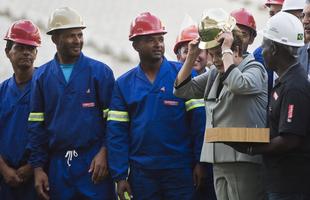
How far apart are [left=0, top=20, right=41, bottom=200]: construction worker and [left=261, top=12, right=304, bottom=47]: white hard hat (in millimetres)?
2540

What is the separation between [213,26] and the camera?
21.4 ft

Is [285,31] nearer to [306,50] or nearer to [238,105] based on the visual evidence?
[238,105]

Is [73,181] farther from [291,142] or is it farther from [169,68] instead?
[291,142]

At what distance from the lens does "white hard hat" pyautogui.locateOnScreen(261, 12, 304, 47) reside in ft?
20.2

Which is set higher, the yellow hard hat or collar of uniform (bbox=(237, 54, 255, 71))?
the yellow hard hat

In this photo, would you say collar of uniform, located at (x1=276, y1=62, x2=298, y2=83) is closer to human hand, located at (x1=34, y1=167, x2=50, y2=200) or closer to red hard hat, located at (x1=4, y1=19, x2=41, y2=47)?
human hand, located at (x1=34, y1=167, x2=50, y2=200)

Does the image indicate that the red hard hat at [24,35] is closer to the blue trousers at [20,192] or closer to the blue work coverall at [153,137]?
the blue work coverall at [153,137]

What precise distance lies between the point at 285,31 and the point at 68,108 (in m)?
2.10

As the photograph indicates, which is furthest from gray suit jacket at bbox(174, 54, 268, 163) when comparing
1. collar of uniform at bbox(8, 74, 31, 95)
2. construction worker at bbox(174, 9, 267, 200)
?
collar of uniform at bbox(8, 74, 31, 95)

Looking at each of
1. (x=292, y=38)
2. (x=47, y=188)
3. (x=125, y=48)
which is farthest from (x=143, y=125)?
(x=125, y=48)

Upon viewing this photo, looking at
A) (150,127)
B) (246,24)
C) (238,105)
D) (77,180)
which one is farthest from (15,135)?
(238,105)

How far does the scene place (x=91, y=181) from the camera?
7.48m

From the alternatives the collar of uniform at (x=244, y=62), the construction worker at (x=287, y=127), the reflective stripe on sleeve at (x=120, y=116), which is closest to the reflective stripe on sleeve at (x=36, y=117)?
the reflective stripe on sleeve at (x=120, y=116)

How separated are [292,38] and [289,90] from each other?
0.43 m
